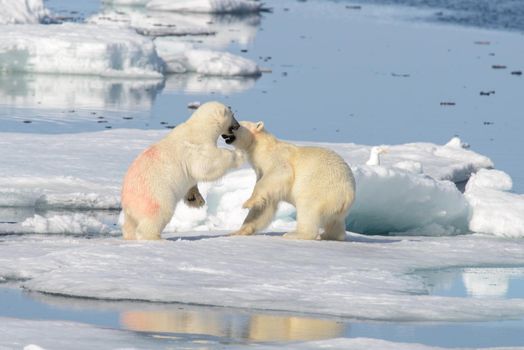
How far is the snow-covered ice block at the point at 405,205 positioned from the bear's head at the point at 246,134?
1.46m

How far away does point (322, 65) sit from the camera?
24.7 m

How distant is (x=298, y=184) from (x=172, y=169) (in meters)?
0.83

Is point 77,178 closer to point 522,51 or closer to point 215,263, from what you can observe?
point 215,263

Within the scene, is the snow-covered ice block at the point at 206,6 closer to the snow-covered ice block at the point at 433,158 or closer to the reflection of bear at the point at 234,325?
the snow-covered ice block at the point at 433,158

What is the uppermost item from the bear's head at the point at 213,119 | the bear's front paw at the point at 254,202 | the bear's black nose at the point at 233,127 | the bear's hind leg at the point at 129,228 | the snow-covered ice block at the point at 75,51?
the bear's head at the point at 213,119

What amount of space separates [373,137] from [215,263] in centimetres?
956

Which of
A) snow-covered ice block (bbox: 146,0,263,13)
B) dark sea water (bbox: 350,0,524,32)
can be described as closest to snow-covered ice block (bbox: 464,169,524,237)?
dark sea water (bbox: 350,0,524,32)

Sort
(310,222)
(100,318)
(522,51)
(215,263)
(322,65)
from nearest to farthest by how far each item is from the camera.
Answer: (100,318)
(215,263)
(310,222)
(322,65)
(522,51)

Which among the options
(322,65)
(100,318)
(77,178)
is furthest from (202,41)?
(100,318)

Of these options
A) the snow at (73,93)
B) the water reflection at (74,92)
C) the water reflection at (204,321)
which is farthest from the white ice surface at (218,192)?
the water reflection at (74,92)

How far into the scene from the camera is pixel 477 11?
37750mm

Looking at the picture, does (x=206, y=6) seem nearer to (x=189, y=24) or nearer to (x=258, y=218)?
(x=189, y=24)

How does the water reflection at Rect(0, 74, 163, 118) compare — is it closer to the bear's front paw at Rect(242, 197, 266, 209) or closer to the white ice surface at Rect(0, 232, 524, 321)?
the bear's front paw at Rect(242, 197, 266, 209)

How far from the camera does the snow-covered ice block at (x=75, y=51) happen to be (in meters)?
20.6
